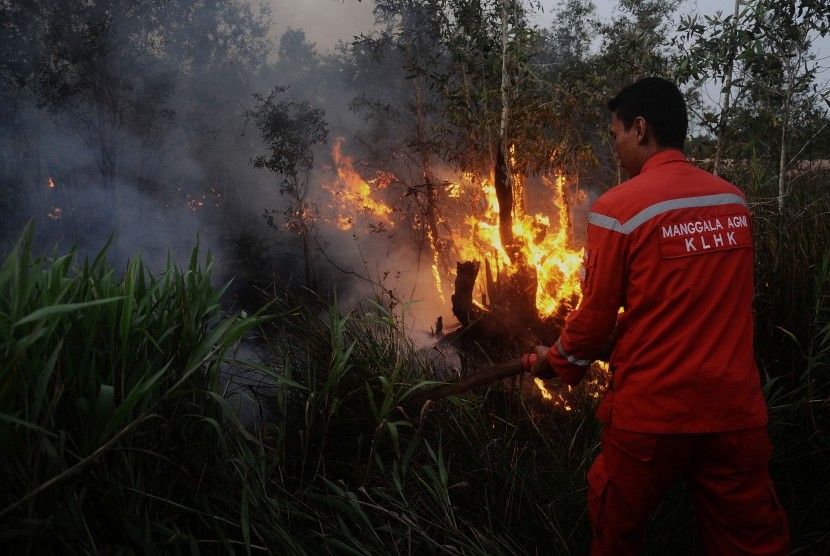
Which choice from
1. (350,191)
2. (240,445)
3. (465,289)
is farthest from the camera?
(350,191)

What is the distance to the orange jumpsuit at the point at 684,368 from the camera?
6.10 feet

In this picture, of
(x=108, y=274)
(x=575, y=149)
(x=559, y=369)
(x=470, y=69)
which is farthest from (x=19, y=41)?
(x=559, y=369)

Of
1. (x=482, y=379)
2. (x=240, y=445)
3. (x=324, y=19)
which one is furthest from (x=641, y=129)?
(x=324, y=19)

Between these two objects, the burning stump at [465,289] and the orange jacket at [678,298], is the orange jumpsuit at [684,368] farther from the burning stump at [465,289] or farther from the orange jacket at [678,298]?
the burning stump at [465,289]

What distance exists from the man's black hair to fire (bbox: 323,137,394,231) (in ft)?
39.7

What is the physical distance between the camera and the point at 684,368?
1867mm

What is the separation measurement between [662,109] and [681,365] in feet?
3.26

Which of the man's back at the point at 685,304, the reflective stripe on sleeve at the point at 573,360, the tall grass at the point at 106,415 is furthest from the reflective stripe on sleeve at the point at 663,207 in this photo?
the tall grass at the point at 106,415

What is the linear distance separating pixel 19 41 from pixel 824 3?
16.4 metres

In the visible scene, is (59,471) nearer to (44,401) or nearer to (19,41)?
(44,401)

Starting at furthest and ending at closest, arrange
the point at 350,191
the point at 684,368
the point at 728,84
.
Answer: the point at 350,191 < the point at 728,84 < the point at 684,368

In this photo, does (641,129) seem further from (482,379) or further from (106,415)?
(106,415)

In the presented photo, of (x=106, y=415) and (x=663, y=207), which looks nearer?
(x=106, y=415)

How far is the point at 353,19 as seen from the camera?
16031mm
